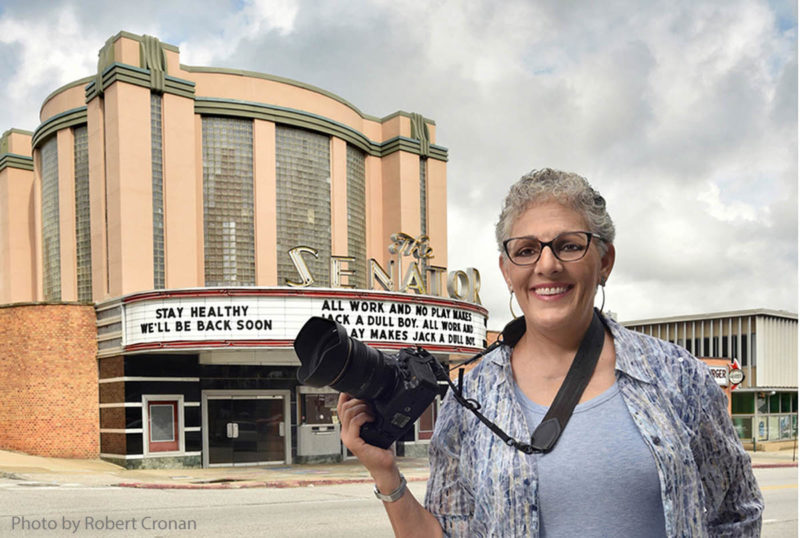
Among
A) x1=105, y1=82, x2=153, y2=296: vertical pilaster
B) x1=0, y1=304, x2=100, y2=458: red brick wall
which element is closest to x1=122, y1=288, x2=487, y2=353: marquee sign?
x1=105, y1=82, x2=153, y2=296: vertical pilaster

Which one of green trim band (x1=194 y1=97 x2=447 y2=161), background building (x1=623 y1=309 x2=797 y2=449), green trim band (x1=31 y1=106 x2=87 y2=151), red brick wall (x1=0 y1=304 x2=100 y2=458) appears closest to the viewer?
red brick wall (x1=0 y1=304 x2=100 y2=458)

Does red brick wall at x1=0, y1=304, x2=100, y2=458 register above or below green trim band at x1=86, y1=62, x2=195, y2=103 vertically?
below

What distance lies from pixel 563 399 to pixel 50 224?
1123 inches

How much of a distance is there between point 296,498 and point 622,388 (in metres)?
13.5

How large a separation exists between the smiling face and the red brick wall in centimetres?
2221

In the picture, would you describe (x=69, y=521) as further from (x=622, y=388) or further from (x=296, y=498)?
(x=622, y=388)

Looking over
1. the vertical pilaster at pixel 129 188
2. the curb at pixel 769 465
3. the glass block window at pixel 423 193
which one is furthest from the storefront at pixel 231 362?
the curb at pixel 769 465

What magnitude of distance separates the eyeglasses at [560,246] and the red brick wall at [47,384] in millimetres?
22198

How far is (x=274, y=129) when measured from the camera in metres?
26.5

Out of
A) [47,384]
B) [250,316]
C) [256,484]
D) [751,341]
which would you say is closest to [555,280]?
[256,484]

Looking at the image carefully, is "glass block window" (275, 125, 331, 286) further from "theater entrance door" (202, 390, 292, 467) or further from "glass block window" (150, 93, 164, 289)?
"theater entrance door" (202, 390, 292, 467)

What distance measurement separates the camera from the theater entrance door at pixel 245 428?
22750mm

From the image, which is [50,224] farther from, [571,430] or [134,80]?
[571,430]

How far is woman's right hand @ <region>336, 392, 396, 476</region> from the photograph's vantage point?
8.14ft
